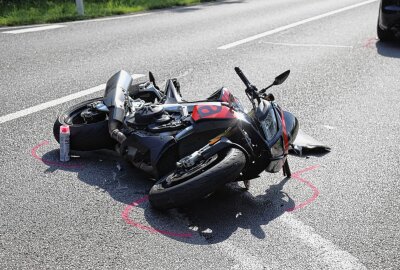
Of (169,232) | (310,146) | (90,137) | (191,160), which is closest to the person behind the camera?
(169,232)

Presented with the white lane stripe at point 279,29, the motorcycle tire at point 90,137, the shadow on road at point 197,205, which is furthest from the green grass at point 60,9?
the shadow on road at point 197,205

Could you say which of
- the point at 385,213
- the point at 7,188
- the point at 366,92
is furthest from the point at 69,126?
the point at 366,92

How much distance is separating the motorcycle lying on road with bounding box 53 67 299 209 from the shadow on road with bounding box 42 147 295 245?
0.14 meters

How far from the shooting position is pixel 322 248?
12.5 ft

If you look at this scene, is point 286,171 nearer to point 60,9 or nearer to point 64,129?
point 64,129

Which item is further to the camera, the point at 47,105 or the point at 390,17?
the point at 390,17

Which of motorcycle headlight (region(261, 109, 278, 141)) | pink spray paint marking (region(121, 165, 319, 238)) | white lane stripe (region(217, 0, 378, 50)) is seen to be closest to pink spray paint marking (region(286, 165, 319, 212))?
pink spray paint marking (region(121, 165, 319, 238))

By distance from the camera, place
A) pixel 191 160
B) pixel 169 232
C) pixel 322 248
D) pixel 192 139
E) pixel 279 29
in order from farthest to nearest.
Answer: pixel 279 29
pixel 192 139
pixel 191 160
pixel 169 232
pixel 322 248

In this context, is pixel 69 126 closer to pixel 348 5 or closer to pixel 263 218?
pixel 263 218

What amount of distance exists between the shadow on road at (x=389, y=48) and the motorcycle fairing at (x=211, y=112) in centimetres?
684

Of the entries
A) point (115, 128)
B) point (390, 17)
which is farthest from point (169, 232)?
point (390, 17)

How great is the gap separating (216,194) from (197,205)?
0.82ft

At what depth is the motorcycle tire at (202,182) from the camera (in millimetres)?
3904

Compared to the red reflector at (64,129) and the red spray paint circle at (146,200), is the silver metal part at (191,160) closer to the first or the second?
the red spray paint circle at (146,200)
